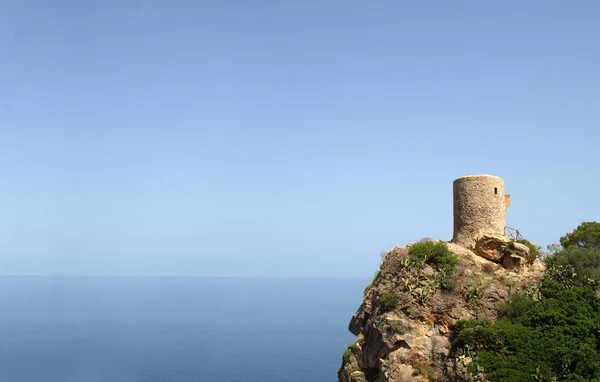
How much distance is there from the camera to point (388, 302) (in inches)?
1075

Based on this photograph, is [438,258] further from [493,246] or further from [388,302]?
[388,302]

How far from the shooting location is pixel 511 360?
23.2 metres

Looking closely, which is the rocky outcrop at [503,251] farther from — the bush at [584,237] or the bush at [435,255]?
the bush at [584,237]

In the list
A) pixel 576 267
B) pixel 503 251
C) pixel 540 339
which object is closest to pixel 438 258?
pixel 503 251

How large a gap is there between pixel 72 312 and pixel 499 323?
192 meters

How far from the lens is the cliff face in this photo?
25.0 m

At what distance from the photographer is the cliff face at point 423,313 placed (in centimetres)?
2505

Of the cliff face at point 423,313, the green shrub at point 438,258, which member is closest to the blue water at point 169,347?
the cliff face at point 423,313

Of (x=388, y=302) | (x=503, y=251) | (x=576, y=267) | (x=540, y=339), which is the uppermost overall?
(x=503, y=251)

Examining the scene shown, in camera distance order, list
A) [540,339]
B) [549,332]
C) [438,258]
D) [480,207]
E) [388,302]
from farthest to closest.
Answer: [480,207] < [438,258] < [388,302] < [549,332] < [540,339]

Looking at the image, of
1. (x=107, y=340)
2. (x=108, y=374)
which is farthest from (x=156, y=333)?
(x=108, y=374)

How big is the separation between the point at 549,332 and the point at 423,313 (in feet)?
21.0

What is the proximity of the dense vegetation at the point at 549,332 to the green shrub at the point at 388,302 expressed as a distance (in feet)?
12.2

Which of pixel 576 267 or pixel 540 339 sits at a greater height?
pixel 576 267
